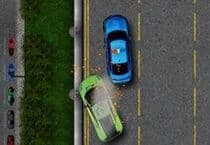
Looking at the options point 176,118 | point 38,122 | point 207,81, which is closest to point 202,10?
point 207,81

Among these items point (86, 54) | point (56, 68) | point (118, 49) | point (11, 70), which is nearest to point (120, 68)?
point (118, 49)

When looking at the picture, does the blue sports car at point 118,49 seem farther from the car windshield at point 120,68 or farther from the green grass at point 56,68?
the green grass at point 56,68

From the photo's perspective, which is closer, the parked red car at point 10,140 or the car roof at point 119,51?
the car roof at point 119,51

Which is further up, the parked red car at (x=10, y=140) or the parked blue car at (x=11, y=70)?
the parked blue car at (x=11, y=70)

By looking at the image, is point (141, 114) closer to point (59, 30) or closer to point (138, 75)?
point (138, 75)

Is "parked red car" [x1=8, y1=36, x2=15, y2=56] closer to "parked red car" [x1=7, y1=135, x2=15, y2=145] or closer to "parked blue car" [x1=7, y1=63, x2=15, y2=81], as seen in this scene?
"parked blue car" [x1=7, y1=63, x2=15, y2=81]

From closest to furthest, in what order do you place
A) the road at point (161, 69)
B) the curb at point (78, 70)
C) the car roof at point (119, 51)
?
the car roof at point (119, 51) < the road at point (161, 69) < the curb at point (78, 70)

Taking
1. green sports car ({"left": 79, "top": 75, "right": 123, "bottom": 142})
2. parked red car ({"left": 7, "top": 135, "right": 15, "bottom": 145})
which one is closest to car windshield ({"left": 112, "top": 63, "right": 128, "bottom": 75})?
green sports car ({"left": 79, "top": 75, "right": 123, "bottom": 142})

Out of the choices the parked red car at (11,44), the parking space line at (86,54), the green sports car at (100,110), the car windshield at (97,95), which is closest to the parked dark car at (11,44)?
the parked red car at (11,44)
